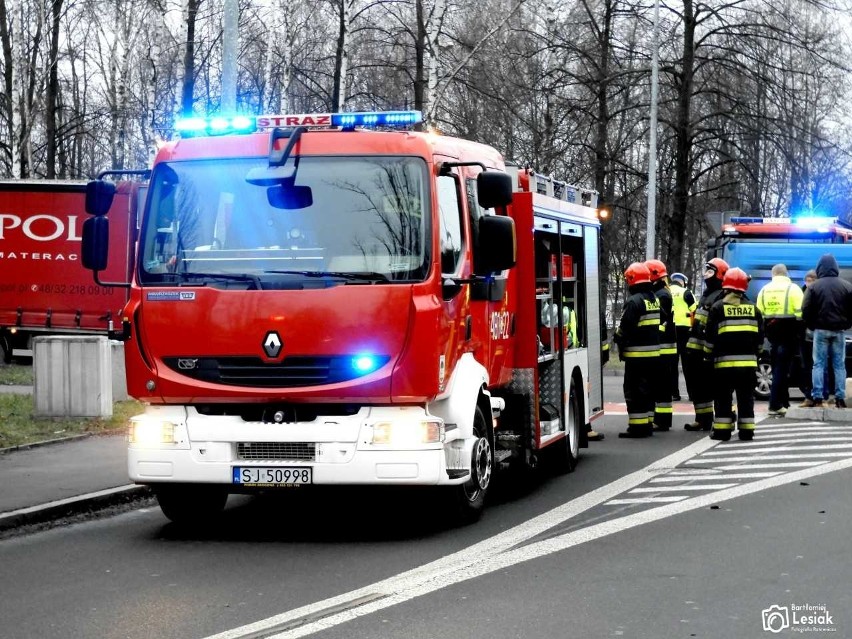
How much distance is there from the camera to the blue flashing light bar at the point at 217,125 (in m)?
9.73

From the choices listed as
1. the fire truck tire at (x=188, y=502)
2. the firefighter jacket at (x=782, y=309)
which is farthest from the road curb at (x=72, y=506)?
the firefighter jacket at (x=782, y=309)

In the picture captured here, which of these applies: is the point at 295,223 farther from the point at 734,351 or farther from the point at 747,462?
the point at 734,351

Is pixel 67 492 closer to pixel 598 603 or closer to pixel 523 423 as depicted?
pixel 523 423

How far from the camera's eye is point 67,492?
36.0ft

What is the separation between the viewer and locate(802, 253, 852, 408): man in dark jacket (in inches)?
690

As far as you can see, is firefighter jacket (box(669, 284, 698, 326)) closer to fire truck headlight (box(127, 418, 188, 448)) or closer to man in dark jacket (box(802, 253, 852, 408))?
man in dark jacket (box(802, 253, 852, 408))

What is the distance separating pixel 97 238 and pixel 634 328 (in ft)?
25.5

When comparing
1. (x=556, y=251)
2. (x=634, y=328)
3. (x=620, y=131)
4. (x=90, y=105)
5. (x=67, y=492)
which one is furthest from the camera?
(x=90, y=105)

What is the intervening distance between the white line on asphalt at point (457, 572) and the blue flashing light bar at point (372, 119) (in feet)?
9.35

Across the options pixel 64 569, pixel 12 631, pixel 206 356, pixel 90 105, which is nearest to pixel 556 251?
pixel 206 356

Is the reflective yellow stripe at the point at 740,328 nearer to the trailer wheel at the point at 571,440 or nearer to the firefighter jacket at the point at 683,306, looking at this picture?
the trailer wheel at the point at 571,440

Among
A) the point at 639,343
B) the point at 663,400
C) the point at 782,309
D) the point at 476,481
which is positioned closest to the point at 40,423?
the point at 639,343

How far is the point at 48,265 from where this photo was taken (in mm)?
28375

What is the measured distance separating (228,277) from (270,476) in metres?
1.28
